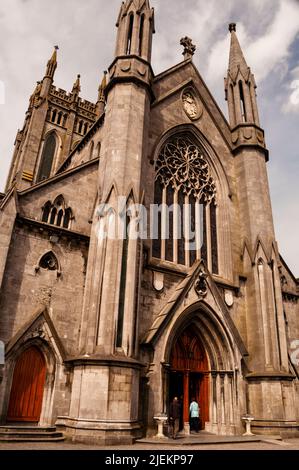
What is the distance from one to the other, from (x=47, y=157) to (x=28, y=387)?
31.0 metres

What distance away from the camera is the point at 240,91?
23.1 m

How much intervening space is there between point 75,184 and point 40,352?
6.90m

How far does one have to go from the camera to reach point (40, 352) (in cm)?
1281

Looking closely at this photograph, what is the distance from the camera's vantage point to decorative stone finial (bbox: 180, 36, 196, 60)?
877 inches

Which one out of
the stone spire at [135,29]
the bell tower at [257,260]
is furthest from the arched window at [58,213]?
the bell tower at [257,260]

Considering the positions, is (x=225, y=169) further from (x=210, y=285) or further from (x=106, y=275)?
(x=106, y=275)

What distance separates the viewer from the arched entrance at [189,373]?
1497cm

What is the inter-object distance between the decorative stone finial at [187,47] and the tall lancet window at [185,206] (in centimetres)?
575

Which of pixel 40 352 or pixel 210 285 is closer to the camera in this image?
pixel 40 352

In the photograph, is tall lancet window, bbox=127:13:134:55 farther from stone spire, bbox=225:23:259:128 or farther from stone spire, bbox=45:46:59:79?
stone spire, bbox=45:46:59:79

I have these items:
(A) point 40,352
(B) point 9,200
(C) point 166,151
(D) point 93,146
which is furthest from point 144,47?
(A) point 40,352

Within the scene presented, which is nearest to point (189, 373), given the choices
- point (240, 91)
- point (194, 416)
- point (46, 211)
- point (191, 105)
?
point (194, 416)

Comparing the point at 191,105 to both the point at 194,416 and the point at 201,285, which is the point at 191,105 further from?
the point at 194,416

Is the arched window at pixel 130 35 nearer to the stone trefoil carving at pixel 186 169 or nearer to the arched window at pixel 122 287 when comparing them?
the stone trefoil carving at pixel 186 169
